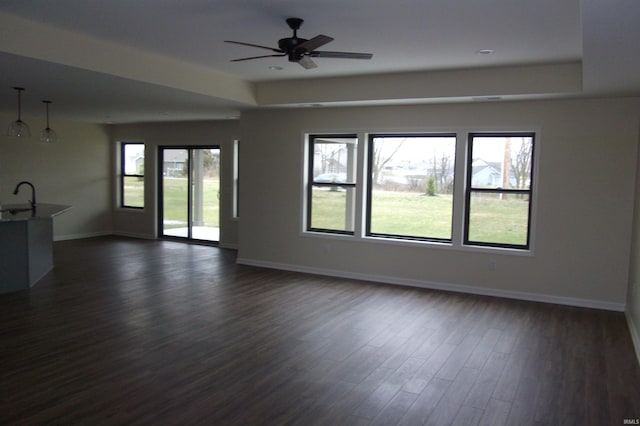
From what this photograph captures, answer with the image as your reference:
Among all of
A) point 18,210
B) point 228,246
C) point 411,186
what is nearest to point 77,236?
point 228,246

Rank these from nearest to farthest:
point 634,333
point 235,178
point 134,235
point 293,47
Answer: point 293,47, point 634,333, point 235,178, point 134,235

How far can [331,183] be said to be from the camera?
7.26 m

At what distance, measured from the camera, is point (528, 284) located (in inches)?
233

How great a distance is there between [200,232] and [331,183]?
383 centimetres

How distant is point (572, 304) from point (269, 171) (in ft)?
14.6

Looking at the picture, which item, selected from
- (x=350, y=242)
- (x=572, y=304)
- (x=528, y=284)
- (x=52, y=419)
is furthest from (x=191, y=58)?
(x=572, y=304)

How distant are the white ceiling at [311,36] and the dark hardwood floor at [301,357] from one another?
7.72 feet

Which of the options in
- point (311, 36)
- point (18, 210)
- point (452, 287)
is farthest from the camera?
point (18, 210)

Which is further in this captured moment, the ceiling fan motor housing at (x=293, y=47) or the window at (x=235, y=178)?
the window at (x=235, y=178)

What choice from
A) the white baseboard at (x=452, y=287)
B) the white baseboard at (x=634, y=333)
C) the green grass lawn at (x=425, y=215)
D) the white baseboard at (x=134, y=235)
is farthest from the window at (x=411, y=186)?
the white baseboard at (x=134, y=235)

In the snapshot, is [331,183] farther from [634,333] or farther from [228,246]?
[634,333]

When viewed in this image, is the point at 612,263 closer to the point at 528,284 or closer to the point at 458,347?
the point at 528,284

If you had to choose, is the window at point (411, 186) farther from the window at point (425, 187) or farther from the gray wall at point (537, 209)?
the gray wall at point (537, 209)

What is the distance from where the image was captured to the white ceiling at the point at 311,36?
3.49 m
